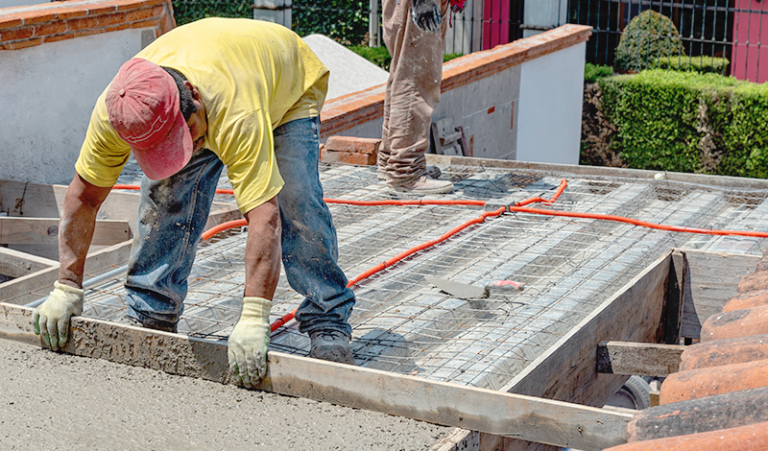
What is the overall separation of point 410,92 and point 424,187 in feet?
2.08

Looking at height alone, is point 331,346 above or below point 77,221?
below

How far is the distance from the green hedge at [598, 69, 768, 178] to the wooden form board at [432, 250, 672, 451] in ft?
19.9

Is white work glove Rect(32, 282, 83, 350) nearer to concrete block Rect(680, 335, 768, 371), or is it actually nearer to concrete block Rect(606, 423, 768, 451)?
concrete block Rect(606, 423, 768, 451)

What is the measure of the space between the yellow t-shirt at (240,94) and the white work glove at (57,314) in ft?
1.61

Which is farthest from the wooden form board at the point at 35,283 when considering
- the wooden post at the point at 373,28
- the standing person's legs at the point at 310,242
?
the wooden post at the point at 373,28

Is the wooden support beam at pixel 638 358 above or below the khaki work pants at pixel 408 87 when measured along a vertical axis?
below

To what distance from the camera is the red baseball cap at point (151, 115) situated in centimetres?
260

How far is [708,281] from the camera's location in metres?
4.43

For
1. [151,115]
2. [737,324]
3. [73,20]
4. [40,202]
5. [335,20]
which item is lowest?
[40,202]

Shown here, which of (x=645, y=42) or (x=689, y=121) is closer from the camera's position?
(x=689, y=121)

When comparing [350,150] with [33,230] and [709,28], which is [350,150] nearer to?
[33,230]

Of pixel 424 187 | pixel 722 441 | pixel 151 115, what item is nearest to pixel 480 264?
pixel 424 187

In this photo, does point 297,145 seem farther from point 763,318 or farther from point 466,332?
point 763,318

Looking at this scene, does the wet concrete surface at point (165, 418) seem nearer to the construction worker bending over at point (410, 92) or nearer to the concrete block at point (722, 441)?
the concrete block at point (722, 441)
